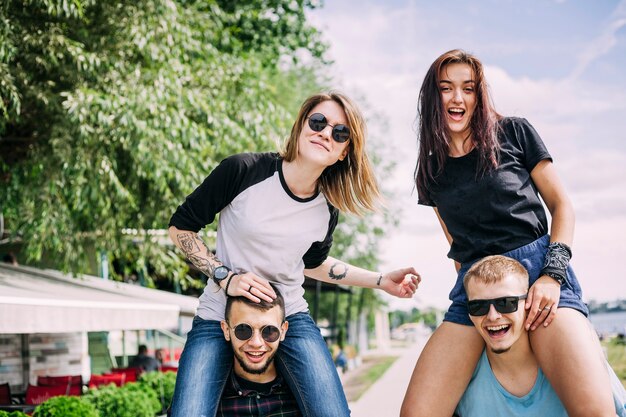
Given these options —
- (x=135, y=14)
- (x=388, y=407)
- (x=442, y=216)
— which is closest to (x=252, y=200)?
(x=442, y=216)

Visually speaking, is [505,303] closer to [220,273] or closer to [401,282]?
[401,282]

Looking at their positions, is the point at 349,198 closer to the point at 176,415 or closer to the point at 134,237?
the point at 176,415

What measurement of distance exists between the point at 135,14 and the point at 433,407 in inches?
320

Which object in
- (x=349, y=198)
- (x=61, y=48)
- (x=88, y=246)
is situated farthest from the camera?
(x=88, y=246)

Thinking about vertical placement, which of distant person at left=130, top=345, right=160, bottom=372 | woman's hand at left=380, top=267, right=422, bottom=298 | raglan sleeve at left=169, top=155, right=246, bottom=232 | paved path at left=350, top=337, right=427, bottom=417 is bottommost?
paved path at left=350, top=337, right=427, bottom=417

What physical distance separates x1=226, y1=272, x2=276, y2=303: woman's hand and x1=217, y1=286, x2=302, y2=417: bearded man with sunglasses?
7 cm

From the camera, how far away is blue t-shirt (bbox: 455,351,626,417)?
10.1 feet

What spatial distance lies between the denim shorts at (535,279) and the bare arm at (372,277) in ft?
1.52

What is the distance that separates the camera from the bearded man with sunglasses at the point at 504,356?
300 centimetres

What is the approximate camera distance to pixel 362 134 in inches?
139

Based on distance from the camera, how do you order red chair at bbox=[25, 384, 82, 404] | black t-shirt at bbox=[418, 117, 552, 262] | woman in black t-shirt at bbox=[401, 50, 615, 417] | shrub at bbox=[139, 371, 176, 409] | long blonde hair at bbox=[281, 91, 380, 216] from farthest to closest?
shrub at bbox=[139, 371, 176, 409]
red chair at bbox=[25, 384, 82, 404]
long blonde hair at bbox=[281, 91, 380, 216]
black t-shirt at bbox=[418, 117, 552, 262]
woman in black t-shirt at bbox=[401, 50, 615, 417]

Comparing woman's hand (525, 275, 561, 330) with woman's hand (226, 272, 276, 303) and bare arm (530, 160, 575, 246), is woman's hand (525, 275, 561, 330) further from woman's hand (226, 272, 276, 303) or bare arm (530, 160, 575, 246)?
woman's hand (226, 272, 276, 303)

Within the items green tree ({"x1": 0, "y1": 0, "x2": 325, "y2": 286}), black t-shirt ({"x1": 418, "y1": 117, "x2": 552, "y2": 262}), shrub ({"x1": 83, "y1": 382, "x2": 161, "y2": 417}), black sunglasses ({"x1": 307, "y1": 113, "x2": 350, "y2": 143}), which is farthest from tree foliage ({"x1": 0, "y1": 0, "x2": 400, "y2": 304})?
black t-shirt ({"x1": 418, "y1": 117, "x2": 552, "y2": 262})

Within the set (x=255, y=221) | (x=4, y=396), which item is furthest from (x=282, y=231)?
(x=4, y=396)
